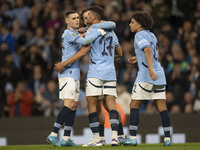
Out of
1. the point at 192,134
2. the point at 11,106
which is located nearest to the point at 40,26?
the point at 11,106

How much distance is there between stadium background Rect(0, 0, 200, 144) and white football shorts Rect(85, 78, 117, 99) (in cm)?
391

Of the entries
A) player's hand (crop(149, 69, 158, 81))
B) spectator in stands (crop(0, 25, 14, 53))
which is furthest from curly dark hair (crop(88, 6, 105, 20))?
spectator in stands (crop(0, 25, 14, 53))

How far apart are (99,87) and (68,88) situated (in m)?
0.55

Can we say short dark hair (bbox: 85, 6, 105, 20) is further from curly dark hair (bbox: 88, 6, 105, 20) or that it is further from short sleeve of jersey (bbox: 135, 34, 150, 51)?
short sleeve of jersey (bbox: 135, 34, 150, 51)

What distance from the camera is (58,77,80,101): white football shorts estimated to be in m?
8.08

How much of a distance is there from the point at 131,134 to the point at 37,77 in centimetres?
633

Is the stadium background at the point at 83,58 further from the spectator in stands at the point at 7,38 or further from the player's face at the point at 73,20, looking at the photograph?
the player's face at the point at 73,20

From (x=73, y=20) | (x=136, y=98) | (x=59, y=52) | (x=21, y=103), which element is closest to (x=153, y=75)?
(x=136, y=98)

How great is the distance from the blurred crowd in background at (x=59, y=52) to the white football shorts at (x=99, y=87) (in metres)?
4.21

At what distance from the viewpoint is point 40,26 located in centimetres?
1552

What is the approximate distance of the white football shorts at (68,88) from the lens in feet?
26.5

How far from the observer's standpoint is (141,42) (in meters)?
7.81

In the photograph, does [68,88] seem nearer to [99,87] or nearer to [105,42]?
[99,87]

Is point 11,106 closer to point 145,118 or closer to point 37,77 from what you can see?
point 37,77
